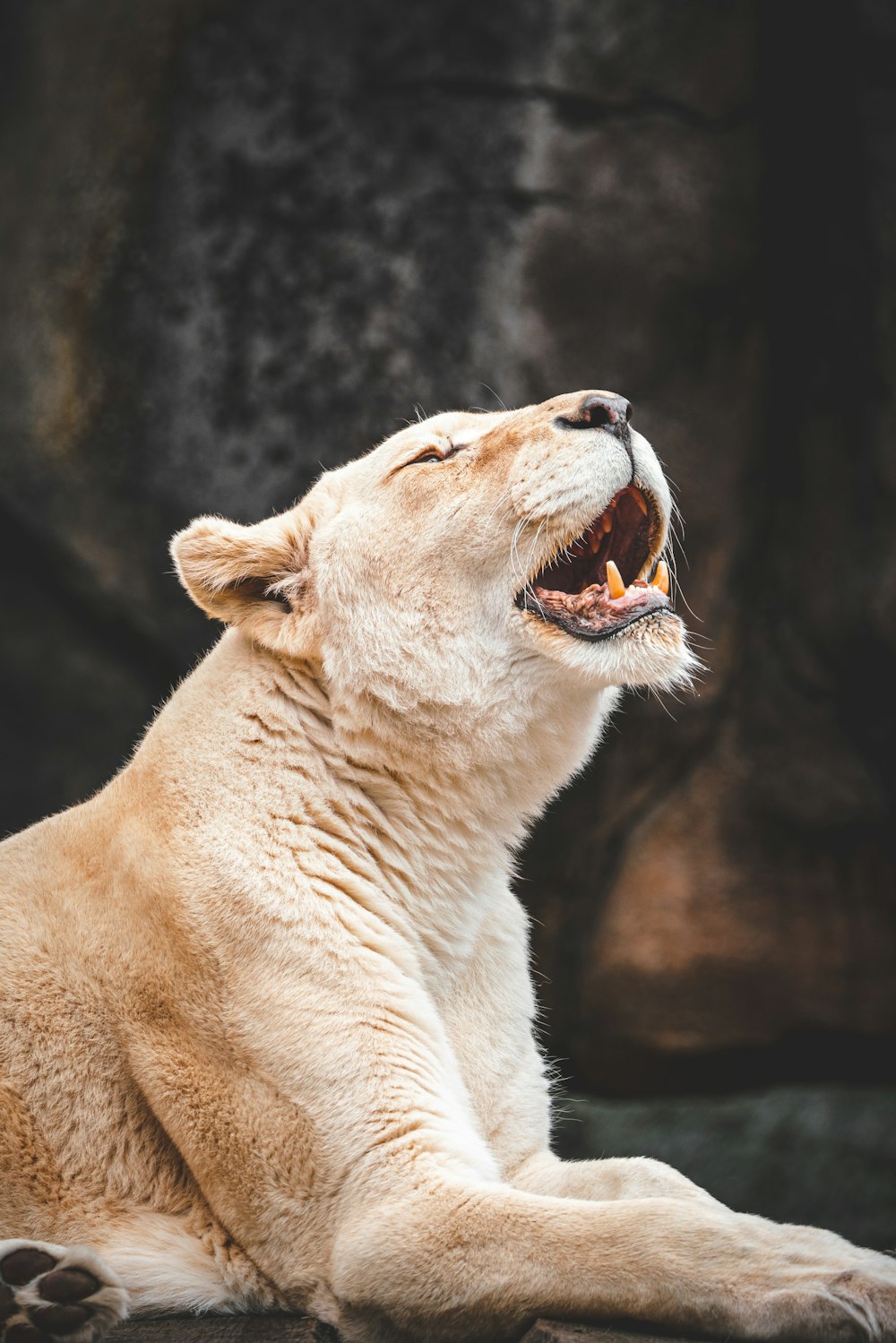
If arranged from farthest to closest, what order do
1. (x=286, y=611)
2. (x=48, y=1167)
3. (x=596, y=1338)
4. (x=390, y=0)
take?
1. (x=390, y=0)
2. (x=286, y=611)
3. (x=48, y=1167)
4. (x=596, y=1338)

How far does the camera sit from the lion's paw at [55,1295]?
288 cm

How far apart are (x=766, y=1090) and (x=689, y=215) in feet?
17.0

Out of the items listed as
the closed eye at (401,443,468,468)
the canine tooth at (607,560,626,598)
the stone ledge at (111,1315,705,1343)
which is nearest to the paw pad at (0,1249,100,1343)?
the stone ledge at (111,1315,705,1343)

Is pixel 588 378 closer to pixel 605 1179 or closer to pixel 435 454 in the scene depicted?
pixel 435 454

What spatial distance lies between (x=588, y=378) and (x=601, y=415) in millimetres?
3916

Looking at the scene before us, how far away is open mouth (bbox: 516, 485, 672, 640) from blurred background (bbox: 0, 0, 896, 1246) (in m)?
3.66

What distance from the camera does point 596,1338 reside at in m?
2.69

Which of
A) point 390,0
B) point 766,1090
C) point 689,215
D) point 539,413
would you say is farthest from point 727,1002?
point 390,0

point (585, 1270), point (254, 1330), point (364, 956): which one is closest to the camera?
point (585, 1270)

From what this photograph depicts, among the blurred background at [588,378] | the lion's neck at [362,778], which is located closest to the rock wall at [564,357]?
the blurred background at [588,378]

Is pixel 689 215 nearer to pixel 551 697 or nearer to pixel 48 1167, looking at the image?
pixel 551 697

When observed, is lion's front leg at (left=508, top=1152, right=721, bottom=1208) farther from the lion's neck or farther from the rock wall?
the rock wall

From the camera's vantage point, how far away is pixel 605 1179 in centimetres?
358

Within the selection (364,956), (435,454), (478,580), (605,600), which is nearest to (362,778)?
(364,956)
